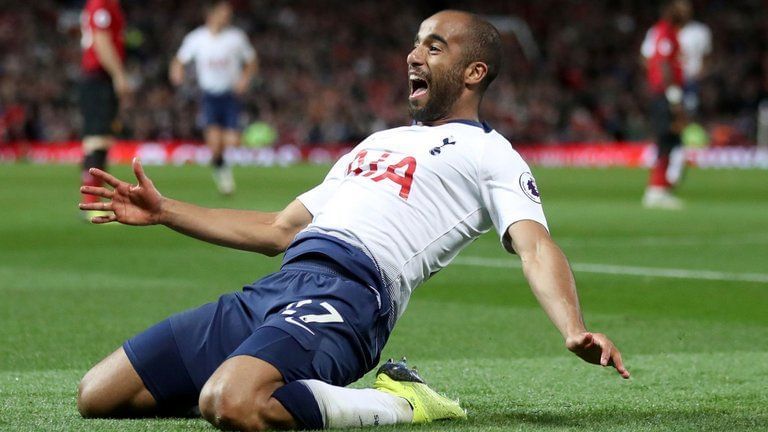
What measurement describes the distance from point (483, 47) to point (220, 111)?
15.1 metres

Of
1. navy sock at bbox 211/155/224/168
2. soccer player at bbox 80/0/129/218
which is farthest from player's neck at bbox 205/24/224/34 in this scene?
soccer player at bbox 80/0/129/218

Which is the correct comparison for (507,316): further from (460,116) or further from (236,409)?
(236,409)

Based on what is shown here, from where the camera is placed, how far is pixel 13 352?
20.1ft

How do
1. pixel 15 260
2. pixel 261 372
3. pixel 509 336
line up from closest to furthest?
pixel 261 372 < pixel 509 336 < pixel 15 260

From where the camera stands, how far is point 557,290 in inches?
163

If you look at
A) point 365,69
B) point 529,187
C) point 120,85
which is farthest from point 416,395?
point 365,69

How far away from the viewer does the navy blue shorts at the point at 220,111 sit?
1947cm

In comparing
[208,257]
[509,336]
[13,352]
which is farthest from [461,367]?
[208,257]

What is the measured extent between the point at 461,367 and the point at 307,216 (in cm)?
121

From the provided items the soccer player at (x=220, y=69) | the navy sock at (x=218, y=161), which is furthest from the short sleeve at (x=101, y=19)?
the soccer player at (x=220, y=69)

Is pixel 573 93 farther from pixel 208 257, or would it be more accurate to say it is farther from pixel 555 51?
pixel 208 257

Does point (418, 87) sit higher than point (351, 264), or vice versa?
point (418, 87)

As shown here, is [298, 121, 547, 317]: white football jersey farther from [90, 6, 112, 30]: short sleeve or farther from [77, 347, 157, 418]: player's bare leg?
[90, 6, 112, 30]: short sleeve

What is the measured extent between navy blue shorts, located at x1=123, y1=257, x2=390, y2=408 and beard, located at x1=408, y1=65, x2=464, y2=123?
2.13 ft
